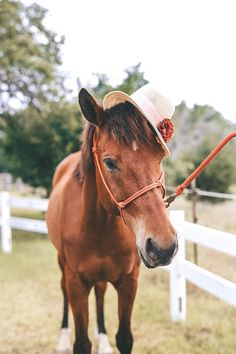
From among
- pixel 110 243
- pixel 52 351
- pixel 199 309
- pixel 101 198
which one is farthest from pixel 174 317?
pixel 101 198

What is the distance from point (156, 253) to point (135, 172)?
39cm

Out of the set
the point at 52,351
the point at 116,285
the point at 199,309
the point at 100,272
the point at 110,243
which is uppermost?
the point at 110,243

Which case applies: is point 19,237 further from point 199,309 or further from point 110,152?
point 110,152

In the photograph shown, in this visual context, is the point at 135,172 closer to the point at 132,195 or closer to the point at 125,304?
the point at 132,195

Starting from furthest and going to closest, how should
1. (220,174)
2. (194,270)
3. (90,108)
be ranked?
1. (220,174)
2. (194,270)
3. (90,108)

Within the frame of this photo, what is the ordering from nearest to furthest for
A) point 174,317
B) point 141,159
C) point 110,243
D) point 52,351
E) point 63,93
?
1. point 141,159
2. point 110,243
3. point 52,351
4. point 174,317
5. point 63,93

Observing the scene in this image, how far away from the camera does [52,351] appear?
3.41 m

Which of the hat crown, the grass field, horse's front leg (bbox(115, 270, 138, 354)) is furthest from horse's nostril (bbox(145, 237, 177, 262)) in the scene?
the grass field

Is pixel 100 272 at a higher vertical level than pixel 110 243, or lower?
lower

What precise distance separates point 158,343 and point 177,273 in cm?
79

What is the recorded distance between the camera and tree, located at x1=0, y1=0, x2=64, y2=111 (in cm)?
1052

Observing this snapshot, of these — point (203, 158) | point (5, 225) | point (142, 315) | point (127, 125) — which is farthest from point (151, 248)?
point (203, 158)

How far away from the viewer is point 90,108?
2.07 metres

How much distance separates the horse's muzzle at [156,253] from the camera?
1.69m
